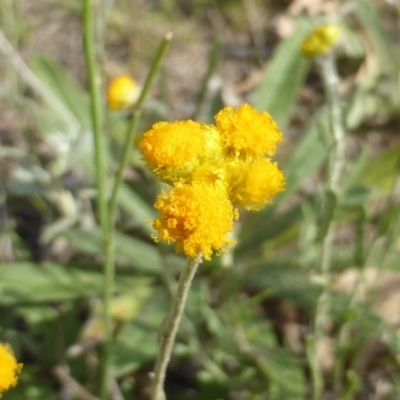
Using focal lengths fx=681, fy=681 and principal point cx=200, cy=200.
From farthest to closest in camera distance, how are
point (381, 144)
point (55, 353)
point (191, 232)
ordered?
1. point (381, 144)
2. point (55, 353)
3. point (191, 232)

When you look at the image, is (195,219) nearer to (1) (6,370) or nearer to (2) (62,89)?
(1) (6,370)

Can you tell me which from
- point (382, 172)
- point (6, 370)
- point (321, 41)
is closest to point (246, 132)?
point (6, 370)

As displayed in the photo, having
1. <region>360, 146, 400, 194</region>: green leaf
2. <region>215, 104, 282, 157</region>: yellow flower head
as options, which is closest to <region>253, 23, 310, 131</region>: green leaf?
<region>360, 146, 400, 194</region>: green leaf

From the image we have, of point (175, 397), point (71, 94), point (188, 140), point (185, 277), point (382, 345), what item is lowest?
point (185, 277)

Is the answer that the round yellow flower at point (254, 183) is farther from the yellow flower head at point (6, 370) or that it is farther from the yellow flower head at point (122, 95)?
the yellow flower head at point (122, 95)

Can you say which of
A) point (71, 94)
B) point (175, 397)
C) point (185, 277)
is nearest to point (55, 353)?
point (175, 397)

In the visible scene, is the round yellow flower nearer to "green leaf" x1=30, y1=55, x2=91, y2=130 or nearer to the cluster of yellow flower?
the cluster of yellow flower

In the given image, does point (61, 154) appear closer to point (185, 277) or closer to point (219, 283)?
point (219, 283)
